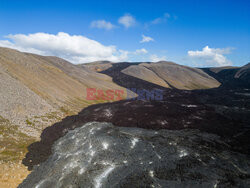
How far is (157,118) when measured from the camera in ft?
183

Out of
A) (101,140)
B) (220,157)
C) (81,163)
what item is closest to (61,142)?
(101,140)

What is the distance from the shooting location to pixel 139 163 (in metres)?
27.0

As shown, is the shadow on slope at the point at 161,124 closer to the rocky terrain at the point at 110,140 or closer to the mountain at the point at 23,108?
the rocky terrain at the point at 110,140

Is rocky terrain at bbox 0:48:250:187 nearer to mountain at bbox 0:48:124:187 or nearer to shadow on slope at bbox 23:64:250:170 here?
shadow on slope at bbox 23:64:250:170

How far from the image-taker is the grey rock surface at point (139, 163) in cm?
2300

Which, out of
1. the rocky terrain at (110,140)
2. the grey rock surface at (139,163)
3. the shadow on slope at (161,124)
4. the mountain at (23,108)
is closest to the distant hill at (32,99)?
the mountain at (23,108)

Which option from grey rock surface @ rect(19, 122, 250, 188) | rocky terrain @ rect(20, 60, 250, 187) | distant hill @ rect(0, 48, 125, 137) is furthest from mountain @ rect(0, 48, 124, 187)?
grey rock surface @ rect(19, 122, 250, 188)

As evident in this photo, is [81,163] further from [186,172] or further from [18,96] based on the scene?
[18,96]

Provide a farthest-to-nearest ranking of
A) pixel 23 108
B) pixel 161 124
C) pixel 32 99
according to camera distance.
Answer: pixel 32 99 → pixel 23 108 → pixel 161 124

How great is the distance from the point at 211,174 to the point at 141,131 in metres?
20.7

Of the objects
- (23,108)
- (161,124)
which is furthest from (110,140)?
(23,108)

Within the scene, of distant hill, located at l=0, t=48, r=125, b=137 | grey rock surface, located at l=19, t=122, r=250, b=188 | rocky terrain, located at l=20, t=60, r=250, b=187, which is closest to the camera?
grey rock surface, located at l=19, t=122, r=250, b=188

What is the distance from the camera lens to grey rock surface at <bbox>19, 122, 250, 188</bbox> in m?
23.0

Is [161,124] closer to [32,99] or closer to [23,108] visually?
[23,108]
